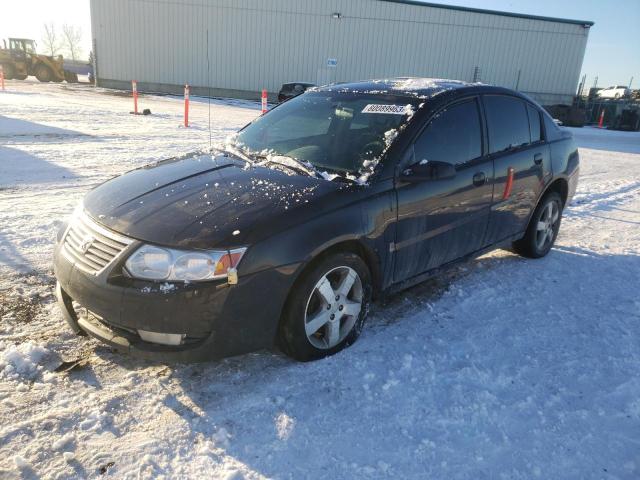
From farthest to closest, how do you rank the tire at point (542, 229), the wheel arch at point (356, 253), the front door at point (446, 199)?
the tire at point (542, 229) < the front door at point (446, 199) < the wheel arch at point (356, 253)

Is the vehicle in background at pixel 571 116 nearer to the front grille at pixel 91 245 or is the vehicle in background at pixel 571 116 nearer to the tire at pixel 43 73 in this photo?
the front grille at pixel 91 245

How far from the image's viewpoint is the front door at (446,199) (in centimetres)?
334

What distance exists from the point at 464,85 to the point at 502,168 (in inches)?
29.3

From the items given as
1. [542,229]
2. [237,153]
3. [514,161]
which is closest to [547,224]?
[542,229]

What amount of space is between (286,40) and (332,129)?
99.5ft

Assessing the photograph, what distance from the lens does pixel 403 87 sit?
12.8ft

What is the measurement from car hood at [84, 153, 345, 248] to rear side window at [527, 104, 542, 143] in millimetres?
2523

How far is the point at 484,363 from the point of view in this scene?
3.11m

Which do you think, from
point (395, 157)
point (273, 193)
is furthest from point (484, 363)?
point (273, 193)

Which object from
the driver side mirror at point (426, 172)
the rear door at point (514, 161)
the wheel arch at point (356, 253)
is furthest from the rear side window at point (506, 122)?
the wheel arch at point (356, 253)

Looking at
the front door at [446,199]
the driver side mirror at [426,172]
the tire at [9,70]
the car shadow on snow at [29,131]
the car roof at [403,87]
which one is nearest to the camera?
the driver side mirror at [426,172]

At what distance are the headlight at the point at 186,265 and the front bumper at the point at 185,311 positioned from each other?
0.13 feet

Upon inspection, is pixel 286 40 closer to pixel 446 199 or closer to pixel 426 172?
pixel 446 199

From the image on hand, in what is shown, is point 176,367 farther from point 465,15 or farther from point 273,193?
point 465,15
